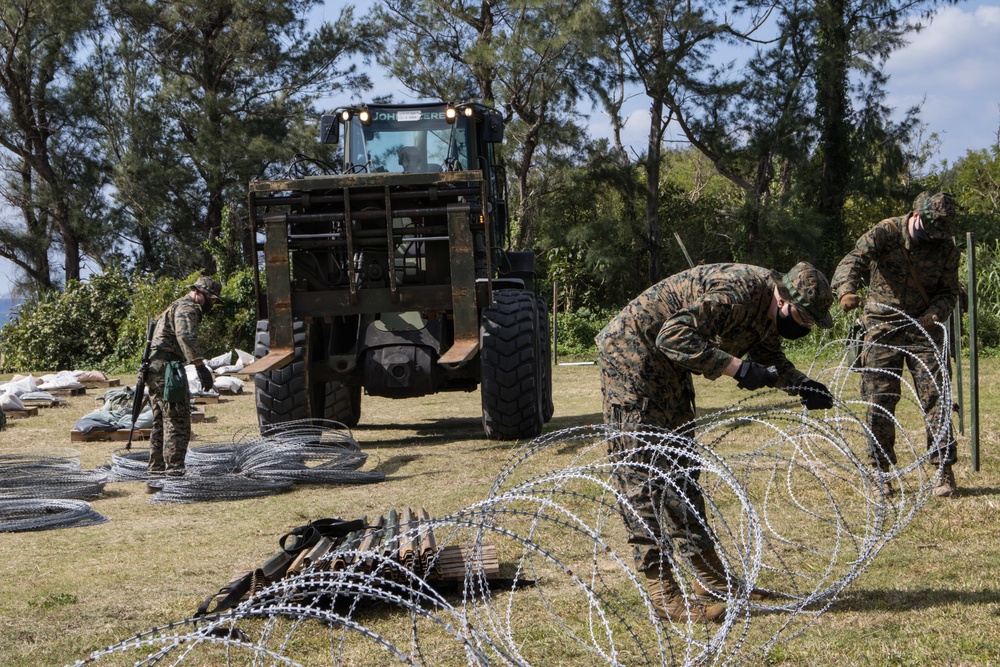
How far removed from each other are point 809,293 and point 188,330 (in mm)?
5426

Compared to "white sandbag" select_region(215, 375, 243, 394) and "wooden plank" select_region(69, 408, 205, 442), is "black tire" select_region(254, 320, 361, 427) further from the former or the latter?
"white sandbag" select_region(215, 375, 243, 394)

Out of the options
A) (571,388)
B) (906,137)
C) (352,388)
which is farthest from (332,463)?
(906,137)

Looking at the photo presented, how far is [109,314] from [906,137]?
1800cm

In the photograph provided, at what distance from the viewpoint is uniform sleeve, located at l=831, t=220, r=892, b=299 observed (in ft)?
21.1

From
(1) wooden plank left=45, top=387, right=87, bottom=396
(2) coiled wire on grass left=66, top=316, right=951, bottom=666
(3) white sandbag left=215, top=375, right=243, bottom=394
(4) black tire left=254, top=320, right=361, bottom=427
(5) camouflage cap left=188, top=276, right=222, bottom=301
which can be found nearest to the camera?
(2) coiled wire on grass left=66, top=316, right=951, bottom=666

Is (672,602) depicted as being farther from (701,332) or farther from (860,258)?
(860,258)

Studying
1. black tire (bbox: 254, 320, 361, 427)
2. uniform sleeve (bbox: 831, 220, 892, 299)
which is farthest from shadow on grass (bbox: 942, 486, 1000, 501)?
black tire (bbox: 254, 320, 361, 427)

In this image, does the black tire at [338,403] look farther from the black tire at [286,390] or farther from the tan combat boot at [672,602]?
the tan combat boot at [672,602]

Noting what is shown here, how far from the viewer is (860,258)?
21.3 feet

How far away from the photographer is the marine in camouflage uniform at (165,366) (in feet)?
27.1

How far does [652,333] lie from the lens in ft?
14.8

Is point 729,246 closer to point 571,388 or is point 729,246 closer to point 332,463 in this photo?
point 571,388

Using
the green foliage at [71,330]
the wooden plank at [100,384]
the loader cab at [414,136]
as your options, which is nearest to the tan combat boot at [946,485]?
the loader cab at [414,136]

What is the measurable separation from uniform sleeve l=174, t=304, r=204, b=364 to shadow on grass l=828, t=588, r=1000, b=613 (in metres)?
5.21
